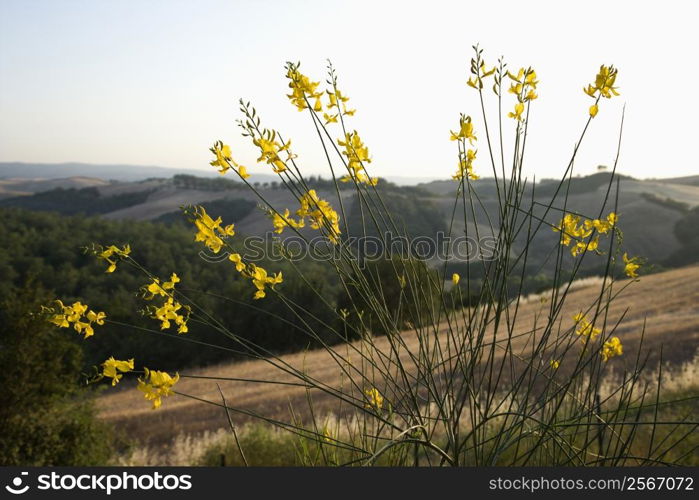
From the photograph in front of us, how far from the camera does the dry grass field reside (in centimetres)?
997

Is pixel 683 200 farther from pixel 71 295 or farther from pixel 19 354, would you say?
pixel 19 354

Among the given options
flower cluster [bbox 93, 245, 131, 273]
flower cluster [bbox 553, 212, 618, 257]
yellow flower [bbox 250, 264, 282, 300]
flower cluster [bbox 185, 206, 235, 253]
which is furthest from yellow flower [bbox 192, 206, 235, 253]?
flower cluster [bbox 553, 212, 618, 257]

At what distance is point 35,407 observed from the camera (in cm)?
957

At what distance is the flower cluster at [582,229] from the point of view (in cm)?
200

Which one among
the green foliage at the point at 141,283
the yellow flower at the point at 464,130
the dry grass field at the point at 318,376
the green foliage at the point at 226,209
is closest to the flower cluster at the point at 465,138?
the yellow flower at the point at 464,130

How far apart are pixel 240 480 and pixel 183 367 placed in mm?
28680

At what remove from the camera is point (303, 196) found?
69.4 inches

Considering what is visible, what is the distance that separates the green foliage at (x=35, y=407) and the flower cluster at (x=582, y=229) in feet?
28.6

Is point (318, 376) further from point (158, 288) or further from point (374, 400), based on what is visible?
point (158, 288)

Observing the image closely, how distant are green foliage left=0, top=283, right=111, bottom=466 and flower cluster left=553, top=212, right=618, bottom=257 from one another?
8.71 metres

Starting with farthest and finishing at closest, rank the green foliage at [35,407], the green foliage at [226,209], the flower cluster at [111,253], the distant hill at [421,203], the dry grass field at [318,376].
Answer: the green foliage at [226,209]
the distant hill at [421,203]
the dry grass field at [318,376]
the green foliage at [35,407]
the flower cluster at [111,253]

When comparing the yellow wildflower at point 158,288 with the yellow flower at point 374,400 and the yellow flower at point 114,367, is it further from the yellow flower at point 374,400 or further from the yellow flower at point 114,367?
the yellow flower at point 374,400

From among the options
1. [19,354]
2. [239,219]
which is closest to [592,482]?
[19,354]

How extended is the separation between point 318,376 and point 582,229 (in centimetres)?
1268
